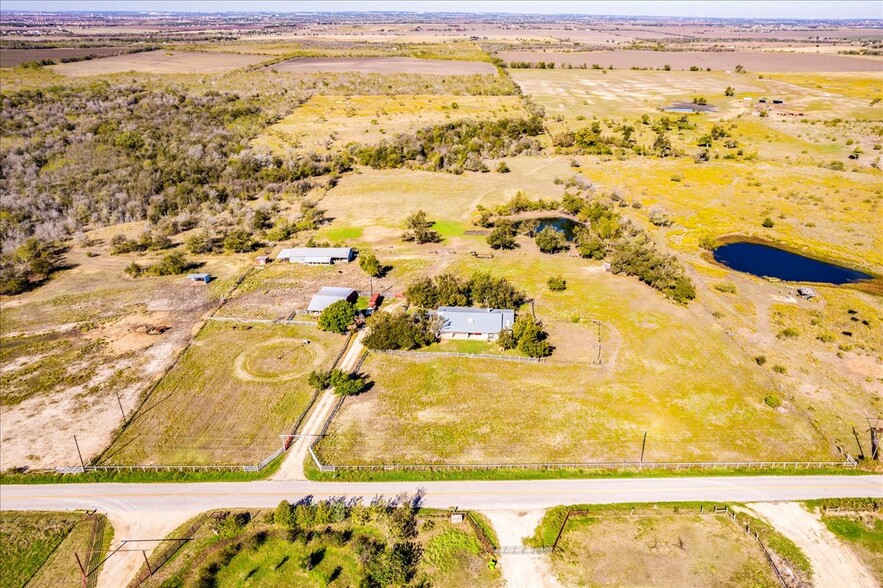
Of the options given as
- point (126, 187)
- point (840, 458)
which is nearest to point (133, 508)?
point (840, 458)

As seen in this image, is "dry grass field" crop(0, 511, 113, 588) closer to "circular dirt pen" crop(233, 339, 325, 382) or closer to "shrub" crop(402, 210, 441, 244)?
"circular dirt pen" crop(233, 339, 325, 382)

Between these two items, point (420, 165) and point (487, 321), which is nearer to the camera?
point (487, 321)

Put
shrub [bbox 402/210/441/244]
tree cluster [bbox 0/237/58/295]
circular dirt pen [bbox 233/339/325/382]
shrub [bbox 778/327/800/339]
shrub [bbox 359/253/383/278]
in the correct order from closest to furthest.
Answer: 1. circular dirt pen [bbox 233/339/325/382]
2. shrub [bbox 778/327/800/339]
3. tree cluster [bbox 0/237/58/295]
4. shrub [bbox 359/253/383/278]
5. shrub [bbox 402/210/441/244]

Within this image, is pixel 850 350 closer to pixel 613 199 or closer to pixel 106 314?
pixel 613 199

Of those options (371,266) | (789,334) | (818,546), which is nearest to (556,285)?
(371,266)

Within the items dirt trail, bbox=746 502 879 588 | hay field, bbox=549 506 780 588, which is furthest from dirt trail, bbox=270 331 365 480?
dirt trail, bbox=746 502 879 588

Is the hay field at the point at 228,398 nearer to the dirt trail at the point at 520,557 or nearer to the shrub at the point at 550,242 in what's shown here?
the dirt trail at the point at 520,557
